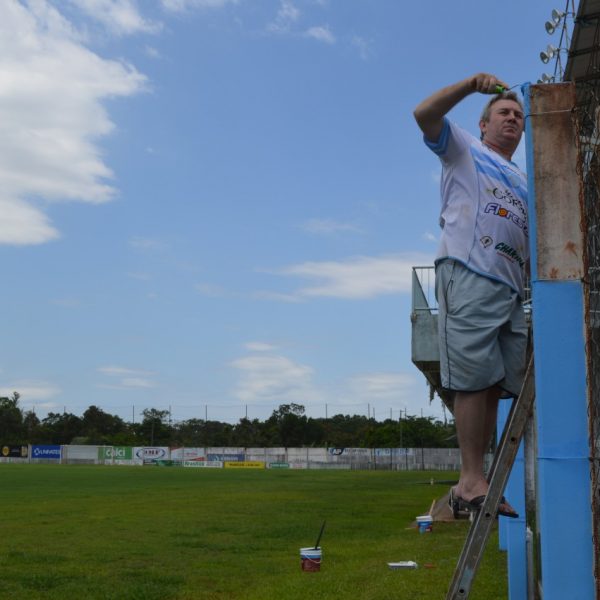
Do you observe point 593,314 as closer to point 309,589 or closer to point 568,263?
point 568,263

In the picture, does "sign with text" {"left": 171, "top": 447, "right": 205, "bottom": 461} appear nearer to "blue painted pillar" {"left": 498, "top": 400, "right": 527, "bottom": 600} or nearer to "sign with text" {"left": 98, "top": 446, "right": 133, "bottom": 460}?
"sign with text" {"left": 98, "top": 446, "right": 133, "bottom": 460}

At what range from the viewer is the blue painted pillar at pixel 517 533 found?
5523 mm

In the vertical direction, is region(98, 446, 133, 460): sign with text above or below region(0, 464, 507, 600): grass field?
below

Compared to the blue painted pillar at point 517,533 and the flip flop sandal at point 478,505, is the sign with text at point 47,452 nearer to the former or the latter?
the blue painted pillar at point 517,533

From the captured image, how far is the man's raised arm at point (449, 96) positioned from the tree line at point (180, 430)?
321 ft

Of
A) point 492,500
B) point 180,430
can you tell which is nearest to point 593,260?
point 492,500

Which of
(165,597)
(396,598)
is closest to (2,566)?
(165,597)

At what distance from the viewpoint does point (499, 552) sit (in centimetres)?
983

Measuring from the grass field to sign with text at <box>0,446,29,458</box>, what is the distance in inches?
2655

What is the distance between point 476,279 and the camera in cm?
292

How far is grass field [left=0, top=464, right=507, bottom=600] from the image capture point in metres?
7.84

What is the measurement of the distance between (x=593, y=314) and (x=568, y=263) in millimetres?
948

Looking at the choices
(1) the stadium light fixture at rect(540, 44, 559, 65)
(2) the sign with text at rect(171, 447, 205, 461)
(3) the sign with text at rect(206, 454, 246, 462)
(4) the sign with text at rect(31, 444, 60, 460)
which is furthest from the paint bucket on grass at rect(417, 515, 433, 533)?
(4) the sign with text at rect(31, 444, 60, 460)

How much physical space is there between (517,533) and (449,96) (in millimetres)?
4177
